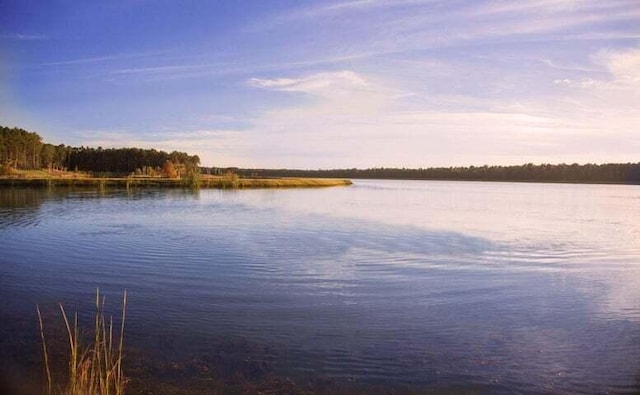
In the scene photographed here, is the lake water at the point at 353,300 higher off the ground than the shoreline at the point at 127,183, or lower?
lower

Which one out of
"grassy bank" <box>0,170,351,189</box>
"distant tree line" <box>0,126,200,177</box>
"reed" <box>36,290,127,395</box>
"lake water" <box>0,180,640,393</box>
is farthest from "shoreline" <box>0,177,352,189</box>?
"reed" <box>36,290,127,395</box>

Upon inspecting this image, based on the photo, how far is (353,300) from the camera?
36.1 ft

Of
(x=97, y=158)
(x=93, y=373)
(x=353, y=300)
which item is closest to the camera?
(x=93, y=373)

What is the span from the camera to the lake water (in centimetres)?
740

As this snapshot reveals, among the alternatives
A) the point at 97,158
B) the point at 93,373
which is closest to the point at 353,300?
the point at 93,373

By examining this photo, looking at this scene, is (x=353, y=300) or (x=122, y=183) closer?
(x=353, y=300)

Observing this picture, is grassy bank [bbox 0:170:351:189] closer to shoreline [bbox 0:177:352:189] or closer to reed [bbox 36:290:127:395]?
shoreline [bbox 0:177:352:189]

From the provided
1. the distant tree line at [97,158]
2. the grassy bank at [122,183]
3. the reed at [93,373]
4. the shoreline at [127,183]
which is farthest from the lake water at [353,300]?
the distant tree line at [97,158]

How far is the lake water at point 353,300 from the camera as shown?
7398mm

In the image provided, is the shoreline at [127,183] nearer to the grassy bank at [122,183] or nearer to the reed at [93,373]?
the grassy bank at [122,183]

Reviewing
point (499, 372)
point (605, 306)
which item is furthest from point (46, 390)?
point (605, 306)

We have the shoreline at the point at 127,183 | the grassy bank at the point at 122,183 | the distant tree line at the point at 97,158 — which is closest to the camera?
the shoreline at the point at 127,183

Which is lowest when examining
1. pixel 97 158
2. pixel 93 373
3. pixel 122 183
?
pixel 93 373

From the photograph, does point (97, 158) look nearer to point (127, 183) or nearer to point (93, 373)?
point (127, 183)
